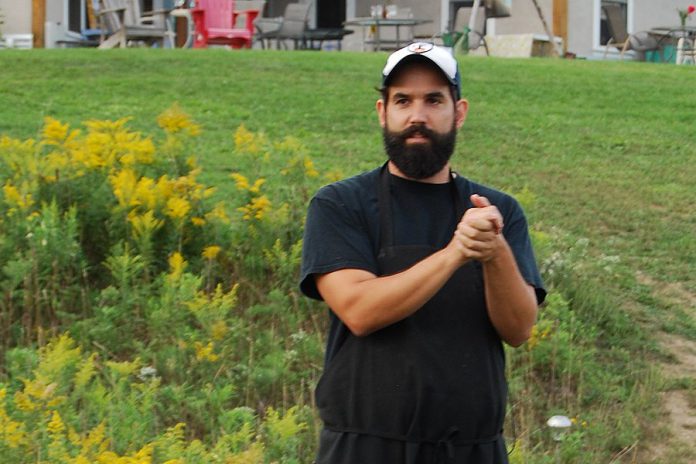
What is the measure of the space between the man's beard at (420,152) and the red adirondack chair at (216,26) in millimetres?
16347

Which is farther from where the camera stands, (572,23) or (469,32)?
(572,23)

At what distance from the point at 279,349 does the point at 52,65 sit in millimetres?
8016

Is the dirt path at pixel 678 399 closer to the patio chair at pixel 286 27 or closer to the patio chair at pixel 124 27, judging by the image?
the patio chair at pixel 124 27

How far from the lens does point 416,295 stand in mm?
3082

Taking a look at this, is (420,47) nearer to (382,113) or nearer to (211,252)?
(382,113)

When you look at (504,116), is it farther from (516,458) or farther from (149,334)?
(516,458)

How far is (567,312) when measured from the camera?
6789 millimetres

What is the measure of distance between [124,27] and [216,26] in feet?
4.72

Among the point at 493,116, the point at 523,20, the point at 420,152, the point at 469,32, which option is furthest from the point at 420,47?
the point at 523,20

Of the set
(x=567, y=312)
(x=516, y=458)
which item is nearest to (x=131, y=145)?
(x=567, y=312)

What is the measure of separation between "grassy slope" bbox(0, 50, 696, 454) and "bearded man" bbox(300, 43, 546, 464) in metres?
4.24

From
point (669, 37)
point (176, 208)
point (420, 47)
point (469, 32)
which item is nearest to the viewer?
point (420, 47)

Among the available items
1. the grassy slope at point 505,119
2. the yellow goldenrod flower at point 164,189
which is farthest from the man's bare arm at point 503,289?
the grassy slope at point 505,119

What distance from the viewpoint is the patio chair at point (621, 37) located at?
23953mm
